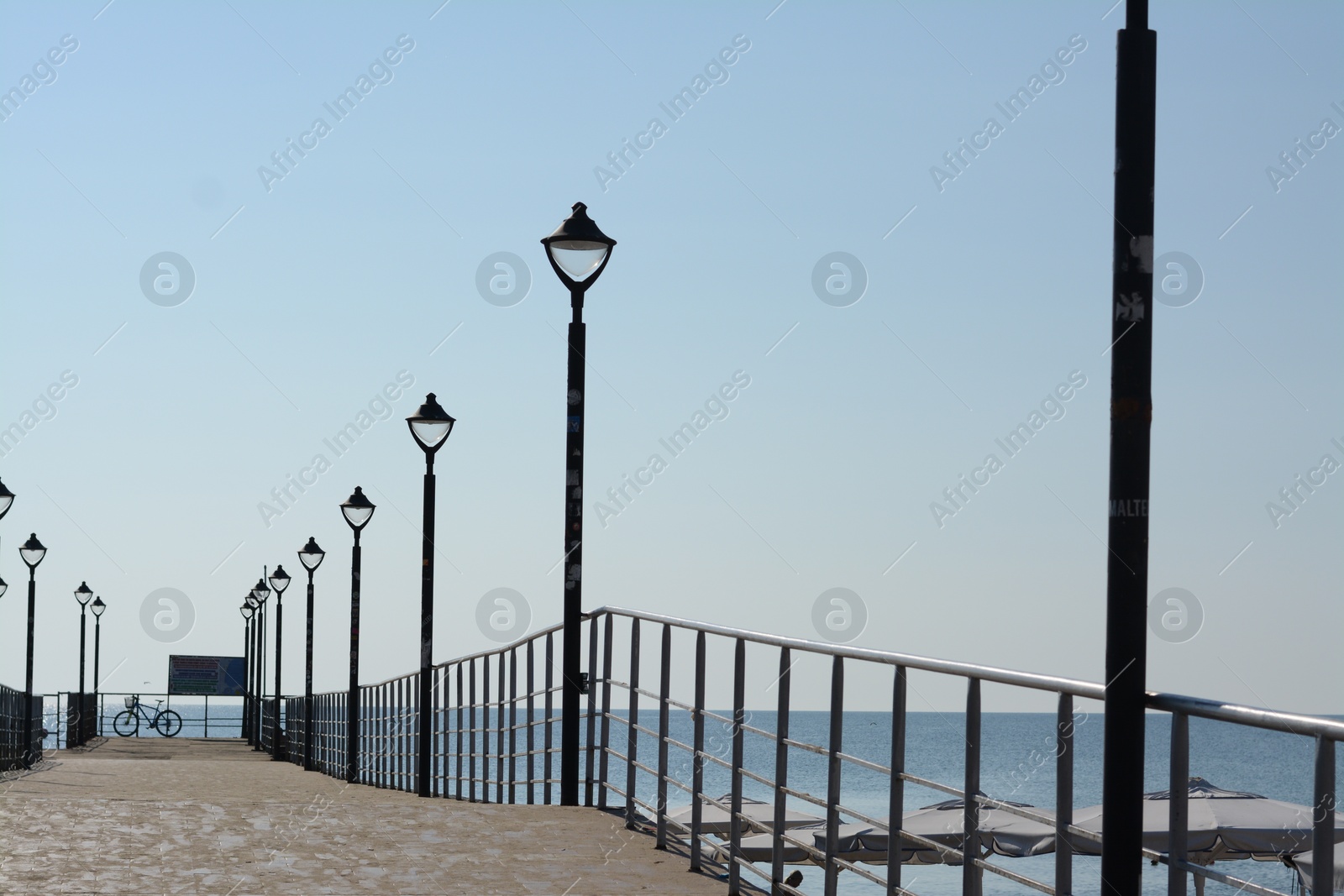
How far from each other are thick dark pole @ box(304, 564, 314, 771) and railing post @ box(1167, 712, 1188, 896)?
27.3m

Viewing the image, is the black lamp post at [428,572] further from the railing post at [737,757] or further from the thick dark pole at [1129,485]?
the thick dark pole at [1129,485]

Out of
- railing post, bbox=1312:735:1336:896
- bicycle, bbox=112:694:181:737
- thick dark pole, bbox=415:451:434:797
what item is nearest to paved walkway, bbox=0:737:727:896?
railing post, bbox=1312:735:1336:896

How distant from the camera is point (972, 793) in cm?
512

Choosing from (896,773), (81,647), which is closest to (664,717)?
(896,773)

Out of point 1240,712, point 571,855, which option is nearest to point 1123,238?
point 1240,712

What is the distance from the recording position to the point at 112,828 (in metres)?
8.63

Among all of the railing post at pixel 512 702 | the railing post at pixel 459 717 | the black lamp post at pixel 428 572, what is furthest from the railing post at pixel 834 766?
the black lamp post at pixel 428 572

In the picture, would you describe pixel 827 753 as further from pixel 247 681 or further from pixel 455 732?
pixel 247 681

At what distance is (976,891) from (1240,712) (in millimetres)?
1819

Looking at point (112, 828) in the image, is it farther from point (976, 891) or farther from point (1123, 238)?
point (1123, 238)

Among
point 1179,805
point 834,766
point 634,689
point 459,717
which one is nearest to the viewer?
point 1179,805

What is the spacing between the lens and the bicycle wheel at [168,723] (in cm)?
5475

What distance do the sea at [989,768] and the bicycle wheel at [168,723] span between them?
852mm

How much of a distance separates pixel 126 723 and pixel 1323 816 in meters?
55.8
